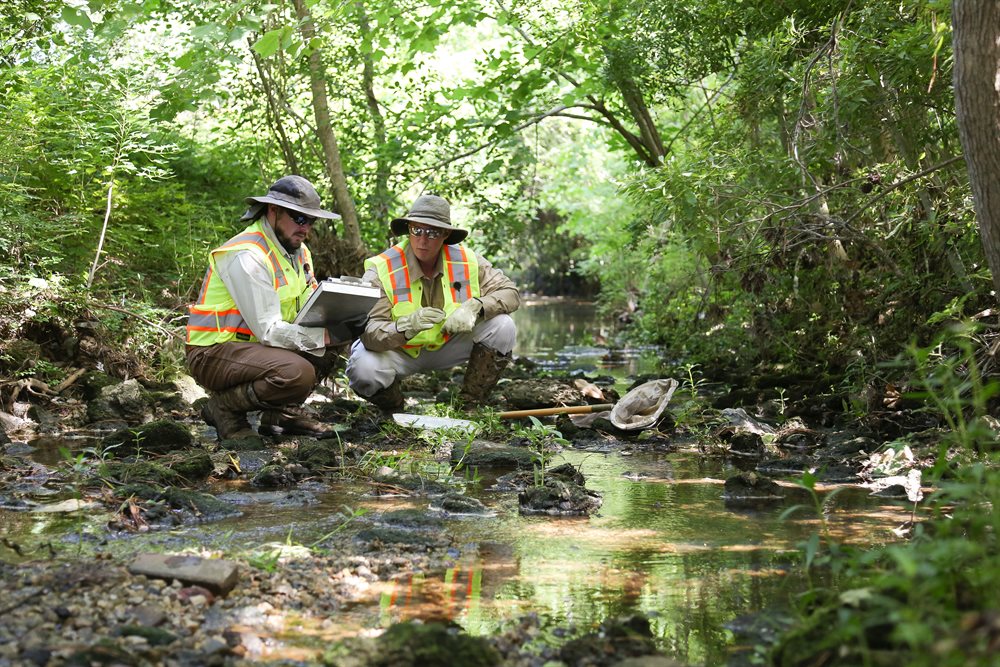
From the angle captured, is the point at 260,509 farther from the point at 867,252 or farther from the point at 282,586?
the point at 867,252

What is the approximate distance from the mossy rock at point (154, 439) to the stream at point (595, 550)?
889mm

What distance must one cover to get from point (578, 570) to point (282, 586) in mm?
1127

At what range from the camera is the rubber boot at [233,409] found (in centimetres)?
680

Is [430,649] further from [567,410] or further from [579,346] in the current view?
[579,346]

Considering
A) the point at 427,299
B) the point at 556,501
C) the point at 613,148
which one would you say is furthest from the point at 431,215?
the point at 613,148

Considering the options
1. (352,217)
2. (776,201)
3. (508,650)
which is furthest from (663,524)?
(352,217)

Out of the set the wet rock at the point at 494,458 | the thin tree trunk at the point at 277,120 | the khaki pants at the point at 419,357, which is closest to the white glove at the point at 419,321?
the khaki pants at the point at 419,357

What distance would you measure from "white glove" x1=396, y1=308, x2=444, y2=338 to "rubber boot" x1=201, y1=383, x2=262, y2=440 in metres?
1.19

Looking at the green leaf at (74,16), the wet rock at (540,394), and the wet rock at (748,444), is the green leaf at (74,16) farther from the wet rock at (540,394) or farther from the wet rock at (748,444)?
the wet rock at (748,444)

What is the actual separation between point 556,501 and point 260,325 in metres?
2.65

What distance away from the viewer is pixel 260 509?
16.1 ft

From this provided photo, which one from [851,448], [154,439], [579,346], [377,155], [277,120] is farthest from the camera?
[579,346]

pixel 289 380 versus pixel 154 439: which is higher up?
pixel 289 380

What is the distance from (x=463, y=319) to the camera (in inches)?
295
